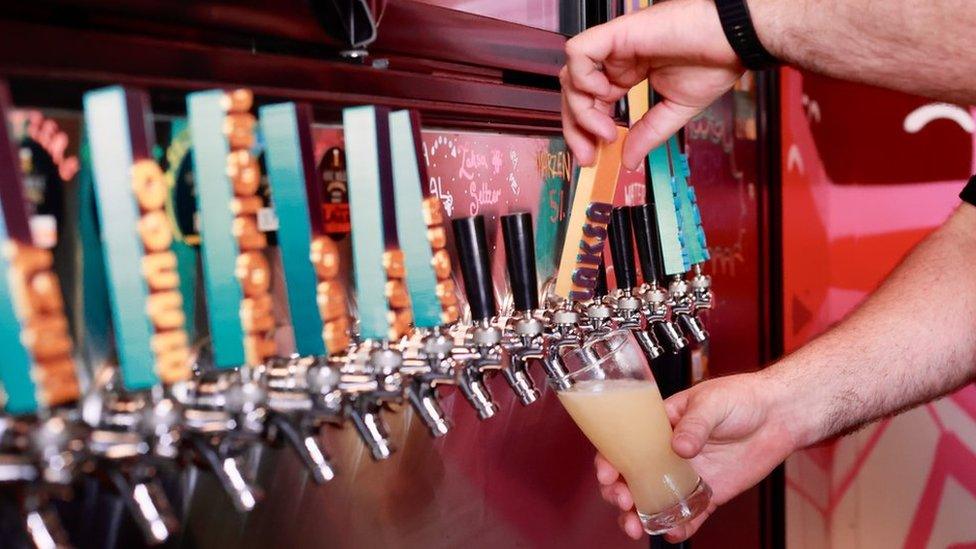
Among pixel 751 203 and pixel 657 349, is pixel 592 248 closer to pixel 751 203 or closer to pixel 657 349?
pixel 657 349

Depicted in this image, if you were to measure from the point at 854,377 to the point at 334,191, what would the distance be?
101 cm

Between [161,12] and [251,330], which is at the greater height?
[161,12]

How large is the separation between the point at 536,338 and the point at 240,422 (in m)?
0.57

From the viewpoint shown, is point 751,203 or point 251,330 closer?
point 251,330

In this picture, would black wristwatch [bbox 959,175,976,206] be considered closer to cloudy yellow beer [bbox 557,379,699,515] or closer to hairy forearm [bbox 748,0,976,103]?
hairy forearm [bbox 748,0,976,103]

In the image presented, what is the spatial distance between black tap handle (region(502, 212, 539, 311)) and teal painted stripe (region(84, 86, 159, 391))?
74 centimetres

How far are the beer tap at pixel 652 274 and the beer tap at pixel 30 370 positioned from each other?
120cm

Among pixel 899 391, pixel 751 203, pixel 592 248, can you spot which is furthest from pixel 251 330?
pixel 751 203

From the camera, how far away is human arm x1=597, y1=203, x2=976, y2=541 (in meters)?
1.56

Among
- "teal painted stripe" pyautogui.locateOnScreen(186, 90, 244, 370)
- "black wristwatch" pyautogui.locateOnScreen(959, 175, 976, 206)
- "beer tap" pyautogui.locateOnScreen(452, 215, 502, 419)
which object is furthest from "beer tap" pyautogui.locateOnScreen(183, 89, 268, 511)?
"black wristwatch" pyautogui.locateOnScreen(959, 175, 976, 206)

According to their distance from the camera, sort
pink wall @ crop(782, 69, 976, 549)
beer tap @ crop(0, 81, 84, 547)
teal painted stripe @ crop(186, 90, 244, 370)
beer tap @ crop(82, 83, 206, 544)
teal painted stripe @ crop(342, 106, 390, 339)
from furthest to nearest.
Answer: pink wall @ crop(782, 69, 976, 549) → teal painted stripe @ crop(342, 106, 390, 339) → teal painted stripe @ crop(186, 90, 244, 370) → beer tap @ crop(82, 83, 206, 544) → beer tap @ crop(0, 81, 84, 547)

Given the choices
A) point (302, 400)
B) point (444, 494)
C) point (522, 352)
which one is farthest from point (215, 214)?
point (444, 494)

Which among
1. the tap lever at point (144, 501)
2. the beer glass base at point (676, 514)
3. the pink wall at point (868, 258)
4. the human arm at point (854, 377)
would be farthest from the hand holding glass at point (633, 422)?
the pink wall at point (868, 258)

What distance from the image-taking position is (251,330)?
1095 mm
